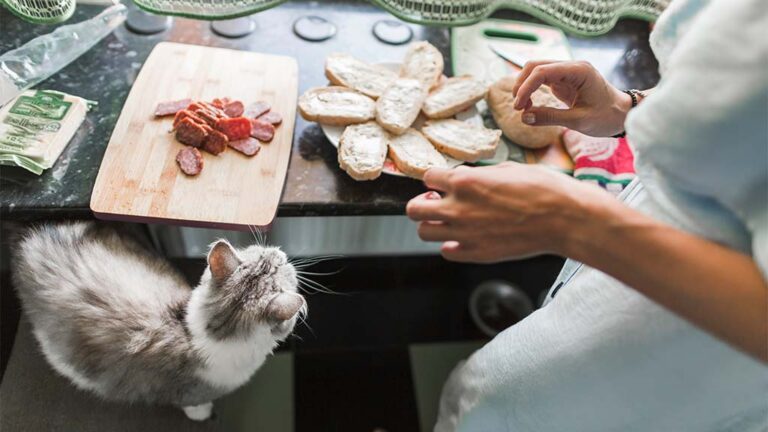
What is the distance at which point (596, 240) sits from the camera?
588 mm

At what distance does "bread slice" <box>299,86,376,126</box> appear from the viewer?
108 centimetres

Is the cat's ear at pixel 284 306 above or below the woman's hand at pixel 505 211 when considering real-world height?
below

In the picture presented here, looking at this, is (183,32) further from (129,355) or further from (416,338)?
(416,338)

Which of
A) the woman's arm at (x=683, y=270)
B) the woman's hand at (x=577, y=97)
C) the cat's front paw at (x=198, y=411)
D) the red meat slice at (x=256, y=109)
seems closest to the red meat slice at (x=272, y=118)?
the red meat slice at (x=256, y=109)

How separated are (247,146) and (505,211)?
0.62 meters

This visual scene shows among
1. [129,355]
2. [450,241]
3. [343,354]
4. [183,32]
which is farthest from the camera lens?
[343,354]

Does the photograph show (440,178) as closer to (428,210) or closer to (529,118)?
(428,210)

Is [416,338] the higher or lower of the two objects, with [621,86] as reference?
lower

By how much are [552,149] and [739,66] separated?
0.65 metres

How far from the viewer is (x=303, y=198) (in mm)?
1050

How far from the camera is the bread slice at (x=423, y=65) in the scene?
3.86 feet

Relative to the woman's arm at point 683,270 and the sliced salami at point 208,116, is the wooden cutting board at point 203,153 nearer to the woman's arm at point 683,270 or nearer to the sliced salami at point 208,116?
the sliced salami at point 208,116

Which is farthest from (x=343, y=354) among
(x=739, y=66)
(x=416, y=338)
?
(x=739, y=66)

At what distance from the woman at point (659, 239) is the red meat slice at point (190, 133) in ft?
1.78
